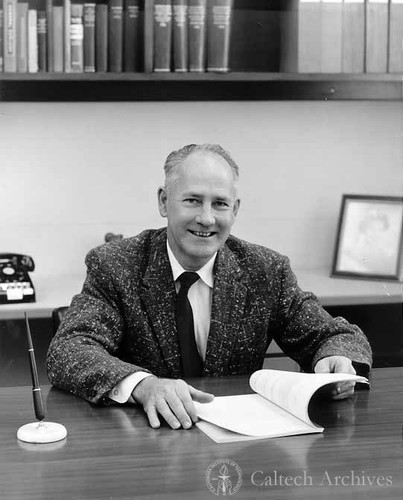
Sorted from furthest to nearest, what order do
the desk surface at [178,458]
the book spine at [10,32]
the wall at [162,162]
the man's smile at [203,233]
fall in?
the wall at [162,162], the book spine at [10,32], the man's smile at [203,233], the desk surface at [178,458]

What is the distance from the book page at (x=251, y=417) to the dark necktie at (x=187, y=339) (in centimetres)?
34

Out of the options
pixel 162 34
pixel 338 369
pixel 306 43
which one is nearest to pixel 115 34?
pixel 162 34

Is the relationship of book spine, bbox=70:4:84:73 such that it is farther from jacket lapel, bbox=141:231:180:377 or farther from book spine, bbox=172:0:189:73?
jacket lapel, bbox=141:231:180:377

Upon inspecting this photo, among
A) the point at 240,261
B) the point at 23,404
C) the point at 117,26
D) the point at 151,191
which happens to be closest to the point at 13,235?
the point at 151,191

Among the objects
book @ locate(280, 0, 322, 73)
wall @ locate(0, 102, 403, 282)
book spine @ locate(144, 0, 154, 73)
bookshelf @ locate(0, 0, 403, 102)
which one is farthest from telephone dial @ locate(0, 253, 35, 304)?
book @ locate(280, 0, 322, 73)

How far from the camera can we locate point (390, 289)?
11.5 feet

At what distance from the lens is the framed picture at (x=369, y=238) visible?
142 inches

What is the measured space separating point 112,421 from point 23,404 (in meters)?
0.22

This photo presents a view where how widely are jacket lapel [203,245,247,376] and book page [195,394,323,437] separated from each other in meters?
0.32

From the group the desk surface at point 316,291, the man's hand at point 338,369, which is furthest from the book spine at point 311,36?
the man's hand at point 338,369

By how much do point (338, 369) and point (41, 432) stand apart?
2.26 ft

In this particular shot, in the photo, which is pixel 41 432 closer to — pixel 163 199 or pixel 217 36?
pixel 163 199

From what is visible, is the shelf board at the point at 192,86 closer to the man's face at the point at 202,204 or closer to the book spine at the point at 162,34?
the book spine at the point at 162,34

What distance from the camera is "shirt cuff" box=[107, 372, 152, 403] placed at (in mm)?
1829
